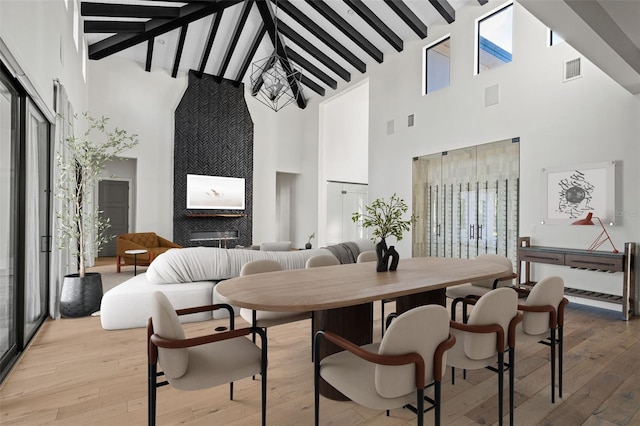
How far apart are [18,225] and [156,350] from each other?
6.87ft

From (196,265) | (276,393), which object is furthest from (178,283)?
(276,393)

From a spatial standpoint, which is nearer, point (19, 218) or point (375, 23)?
point (19, 218)

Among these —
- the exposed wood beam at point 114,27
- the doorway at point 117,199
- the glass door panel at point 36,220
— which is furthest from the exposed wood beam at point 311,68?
the glass door panel at point 36,220

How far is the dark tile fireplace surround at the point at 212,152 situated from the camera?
8594 millimetres

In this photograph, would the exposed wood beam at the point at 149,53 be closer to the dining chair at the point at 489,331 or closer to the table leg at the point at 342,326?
the table leg at the point at 342,326

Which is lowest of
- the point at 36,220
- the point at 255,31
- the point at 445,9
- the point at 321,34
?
the point at 36,220

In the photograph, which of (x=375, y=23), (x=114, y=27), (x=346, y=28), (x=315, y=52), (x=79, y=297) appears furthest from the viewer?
(x=315, y=52)

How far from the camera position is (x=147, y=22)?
6.83 meters

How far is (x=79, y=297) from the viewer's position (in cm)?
361

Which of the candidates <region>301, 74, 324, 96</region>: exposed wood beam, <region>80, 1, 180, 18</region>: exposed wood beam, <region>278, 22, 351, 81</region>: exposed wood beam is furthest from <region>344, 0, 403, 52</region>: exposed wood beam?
<region>80, 1, 180, 18</region>: exposed wood beam

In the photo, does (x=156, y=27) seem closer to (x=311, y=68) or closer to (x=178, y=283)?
(x=311, y=68)

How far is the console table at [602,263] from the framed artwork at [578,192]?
18.9 inches

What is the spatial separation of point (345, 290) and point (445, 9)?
231 inches

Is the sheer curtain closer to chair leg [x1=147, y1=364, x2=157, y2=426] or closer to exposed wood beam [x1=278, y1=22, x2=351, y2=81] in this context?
chair leg [x1=147, y1=364, x2=157, y2=426]
